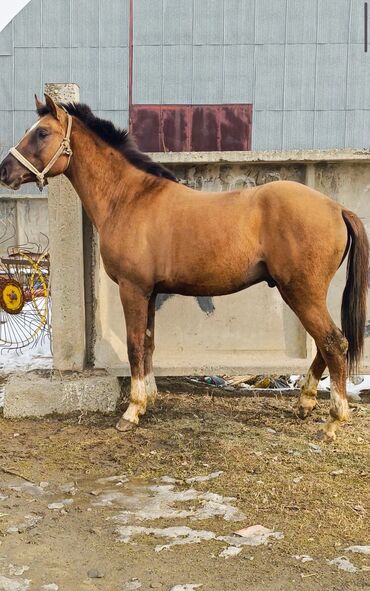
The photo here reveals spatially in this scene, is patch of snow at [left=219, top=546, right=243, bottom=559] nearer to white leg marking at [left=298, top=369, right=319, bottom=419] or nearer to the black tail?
the black tail

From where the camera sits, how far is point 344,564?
8.77 ft

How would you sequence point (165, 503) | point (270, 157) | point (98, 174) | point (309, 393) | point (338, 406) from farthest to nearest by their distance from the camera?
point (270, 157) → point (309, 393) → point (98, 174) → point (338, 406) → point (165, 503)

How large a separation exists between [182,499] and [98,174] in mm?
2559

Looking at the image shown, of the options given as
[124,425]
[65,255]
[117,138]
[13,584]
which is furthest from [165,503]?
[117,138]

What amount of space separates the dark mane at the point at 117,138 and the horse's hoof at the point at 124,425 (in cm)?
192

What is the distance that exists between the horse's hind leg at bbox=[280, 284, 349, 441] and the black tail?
151mm

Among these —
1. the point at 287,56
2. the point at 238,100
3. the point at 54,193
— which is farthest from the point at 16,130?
the point at 54,193

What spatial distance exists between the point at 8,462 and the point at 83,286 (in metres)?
1.79

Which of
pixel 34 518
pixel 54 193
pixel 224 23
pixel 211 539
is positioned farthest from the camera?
pixel 224 23

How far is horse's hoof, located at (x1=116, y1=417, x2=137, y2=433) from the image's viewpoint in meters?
4.60

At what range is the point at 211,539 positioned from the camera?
2.93 metres

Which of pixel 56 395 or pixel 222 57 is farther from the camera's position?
pixel 222 57

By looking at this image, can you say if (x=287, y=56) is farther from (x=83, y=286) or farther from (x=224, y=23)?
(x=83, y=286)

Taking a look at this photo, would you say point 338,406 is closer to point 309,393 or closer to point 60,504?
point 309,393
